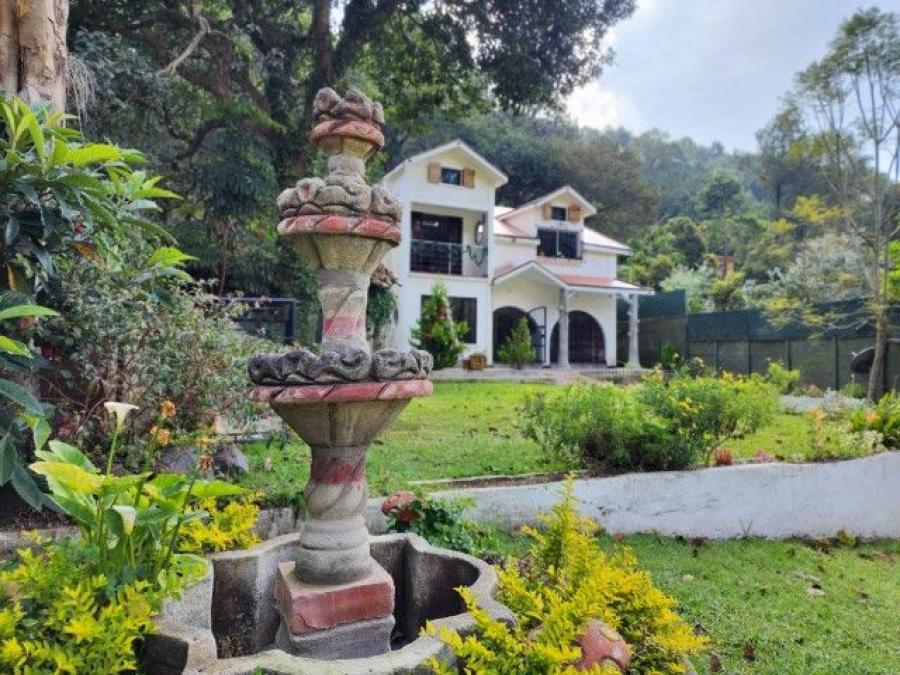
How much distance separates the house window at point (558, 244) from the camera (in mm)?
23125

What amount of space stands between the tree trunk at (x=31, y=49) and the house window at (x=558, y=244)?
20.0 meters

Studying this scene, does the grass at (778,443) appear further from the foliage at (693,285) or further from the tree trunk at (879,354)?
the foliage at (693,285)

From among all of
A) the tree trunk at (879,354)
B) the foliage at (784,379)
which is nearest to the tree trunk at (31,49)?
the tree trunk at (879,354)

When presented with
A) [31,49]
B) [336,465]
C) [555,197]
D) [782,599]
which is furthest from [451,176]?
[336,465]

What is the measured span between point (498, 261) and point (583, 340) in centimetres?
563

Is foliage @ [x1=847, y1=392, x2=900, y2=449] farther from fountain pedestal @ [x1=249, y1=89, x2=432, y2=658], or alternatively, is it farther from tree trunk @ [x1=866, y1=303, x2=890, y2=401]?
fountain pedestal @ [x1=249, y1=89, x2=432, y2=658]

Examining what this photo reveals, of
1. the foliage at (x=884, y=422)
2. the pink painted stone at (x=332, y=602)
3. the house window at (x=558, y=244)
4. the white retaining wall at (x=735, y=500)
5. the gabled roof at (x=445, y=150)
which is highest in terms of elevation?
the gabled roof at (x=445, y=150)

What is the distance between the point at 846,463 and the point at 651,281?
2568 centimetres

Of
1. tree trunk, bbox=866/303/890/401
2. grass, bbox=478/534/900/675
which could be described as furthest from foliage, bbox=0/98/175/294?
tree trunk, bbox=866/303/890/401

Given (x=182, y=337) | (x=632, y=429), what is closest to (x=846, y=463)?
(x=632, y=429)

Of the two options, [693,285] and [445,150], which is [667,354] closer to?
[693,285]

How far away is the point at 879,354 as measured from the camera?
12.0m

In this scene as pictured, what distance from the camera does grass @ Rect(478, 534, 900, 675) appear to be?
3.29m

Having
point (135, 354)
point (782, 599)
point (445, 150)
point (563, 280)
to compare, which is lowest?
point (782, 599)
